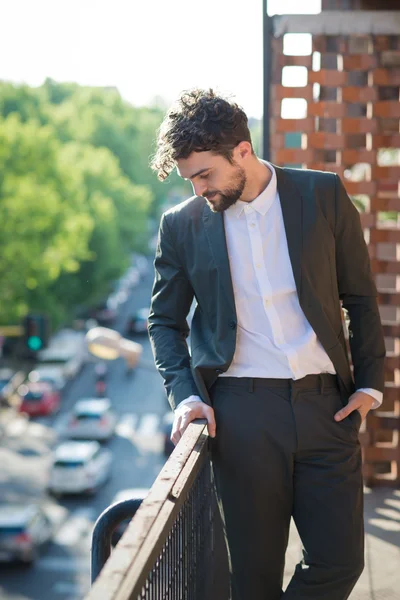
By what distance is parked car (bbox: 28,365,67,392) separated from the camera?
36.9m

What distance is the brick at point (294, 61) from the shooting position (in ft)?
17.1

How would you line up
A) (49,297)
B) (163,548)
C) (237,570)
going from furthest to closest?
(49,297), (237,570), (163,548)

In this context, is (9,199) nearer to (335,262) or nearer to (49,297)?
(49,297)

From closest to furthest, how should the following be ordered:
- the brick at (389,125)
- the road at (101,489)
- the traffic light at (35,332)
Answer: the brick at (389,125), the traffic light at (35,332), the road at (101,489)

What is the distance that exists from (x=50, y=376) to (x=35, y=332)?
1927 cm

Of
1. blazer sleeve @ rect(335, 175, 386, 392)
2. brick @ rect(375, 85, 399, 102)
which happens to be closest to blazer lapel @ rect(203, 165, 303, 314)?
blazer sleeve @ rect(335, 175, 386, 392)

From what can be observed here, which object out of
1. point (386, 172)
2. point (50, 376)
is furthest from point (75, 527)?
point (386, 172)

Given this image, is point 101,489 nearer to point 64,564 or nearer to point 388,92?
point 64,564

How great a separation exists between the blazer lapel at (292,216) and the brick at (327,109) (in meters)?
2.20

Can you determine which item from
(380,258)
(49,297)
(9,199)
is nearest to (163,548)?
(380,258)

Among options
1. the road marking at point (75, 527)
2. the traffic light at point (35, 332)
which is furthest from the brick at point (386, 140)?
the road marking at point (75, 527)

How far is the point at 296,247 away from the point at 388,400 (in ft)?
8.96

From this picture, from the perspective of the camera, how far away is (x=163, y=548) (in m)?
2.41

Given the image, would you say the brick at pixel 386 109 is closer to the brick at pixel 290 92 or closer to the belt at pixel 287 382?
the brick at pixel 290 92
